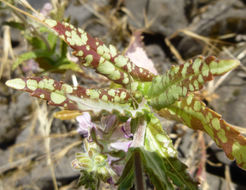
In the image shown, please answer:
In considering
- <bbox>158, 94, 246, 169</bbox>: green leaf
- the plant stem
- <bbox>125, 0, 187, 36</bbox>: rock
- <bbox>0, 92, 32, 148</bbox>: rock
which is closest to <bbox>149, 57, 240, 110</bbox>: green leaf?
<bbox>158, 94, 246, 169</bbox>: green leaf

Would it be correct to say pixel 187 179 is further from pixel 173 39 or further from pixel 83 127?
pixel 173 39

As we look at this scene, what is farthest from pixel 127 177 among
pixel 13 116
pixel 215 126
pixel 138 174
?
pixel 13 116

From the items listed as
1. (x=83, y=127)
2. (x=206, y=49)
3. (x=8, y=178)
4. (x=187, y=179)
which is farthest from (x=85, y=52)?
(x=8, y=178)

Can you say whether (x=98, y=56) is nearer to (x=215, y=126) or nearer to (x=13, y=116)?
(x=215, y=126)

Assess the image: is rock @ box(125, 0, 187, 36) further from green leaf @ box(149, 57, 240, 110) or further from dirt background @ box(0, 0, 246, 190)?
green leaf @ box(149, 57, 240, 110)

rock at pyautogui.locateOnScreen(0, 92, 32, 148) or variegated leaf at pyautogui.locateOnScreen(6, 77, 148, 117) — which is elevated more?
rock at pyautogui.locateOnScreen(0, 92, 32, 148)

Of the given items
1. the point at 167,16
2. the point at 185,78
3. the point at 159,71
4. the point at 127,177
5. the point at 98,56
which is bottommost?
the point at 127,177
